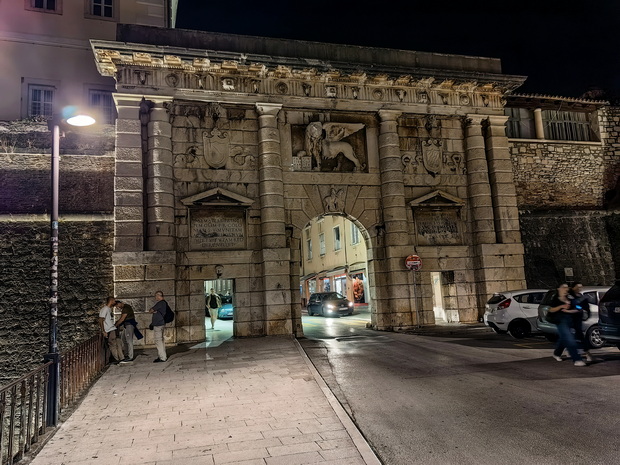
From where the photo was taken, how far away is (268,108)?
1659cm

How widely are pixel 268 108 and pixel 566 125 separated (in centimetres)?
1751

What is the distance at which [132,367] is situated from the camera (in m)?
11.0

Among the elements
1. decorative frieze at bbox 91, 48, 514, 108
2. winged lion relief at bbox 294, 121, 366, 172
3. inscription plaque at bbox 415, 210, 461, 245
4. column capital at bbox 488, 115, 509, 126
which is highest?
decorative frieze at bbox 91, 48, 514, 108

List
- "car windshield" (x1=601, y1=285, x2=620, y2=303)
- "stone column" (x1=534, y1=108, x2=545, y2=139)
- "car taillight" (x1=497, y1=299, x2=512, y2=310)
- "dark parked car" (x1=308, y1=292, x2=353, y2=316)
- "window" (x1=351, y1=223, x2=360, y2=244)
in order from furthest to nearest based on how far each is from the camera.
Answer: "window" (x1=351, y1=223, x2=360, y2=244), "dark parked car" (x1=308, y1=292, x2=353, y2=316), "stone column" (x1=534, y1=108, x2=545, y2=139), "car taillight" (x1=497, y1=299, x2=512, y2=310), "car windshield" (x1=601, y1=285, x2=620, y2=303)

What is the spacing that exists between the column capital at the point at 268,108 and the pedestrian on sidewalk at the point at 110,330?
339 inches

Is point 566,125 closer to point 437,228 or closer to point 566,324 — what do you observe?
point 437,228

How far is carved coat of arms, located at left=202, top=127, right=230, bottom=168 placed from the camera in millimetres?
16234

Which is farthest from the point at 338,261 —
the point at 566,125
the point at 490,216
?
the point at 566,125

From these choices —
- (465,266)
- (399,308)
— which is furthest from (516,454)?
(465,266)

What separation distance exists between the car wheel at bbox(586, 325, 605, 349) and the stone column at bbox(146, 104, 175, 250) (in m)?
12.5

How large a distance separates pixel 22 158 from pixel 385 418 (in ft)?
55.7

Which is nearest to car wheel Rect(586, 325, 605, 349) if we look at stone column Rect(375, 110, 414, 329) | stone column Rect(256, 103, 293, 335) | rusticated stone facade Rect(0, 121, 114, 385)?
stone column Rect(375, 110, 414, 329)

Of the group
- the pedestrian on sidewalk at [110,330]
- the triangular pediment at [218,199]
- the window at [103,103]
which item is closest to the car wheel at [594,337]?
the triangular pediment at [218,199]

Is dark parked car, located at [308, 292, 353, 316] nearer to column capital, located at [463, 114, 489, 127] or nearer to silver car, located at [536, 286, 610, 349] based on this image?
column capital, located at [463, 114, 489, 127]
